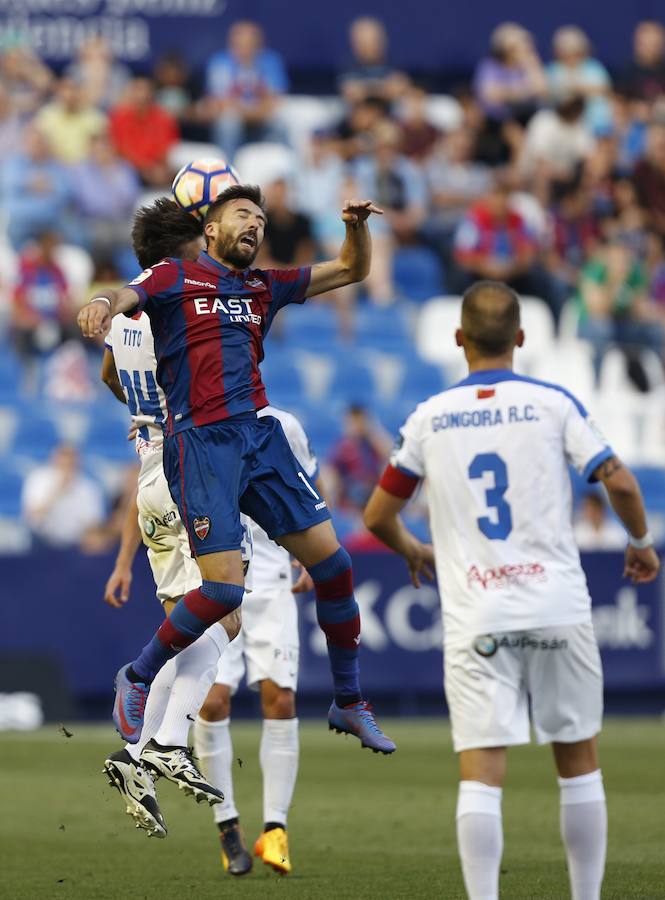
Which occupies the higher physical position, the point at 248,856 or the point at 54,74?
the point at 54,74

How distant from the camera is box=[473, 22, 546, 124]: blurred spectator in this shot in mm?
21328

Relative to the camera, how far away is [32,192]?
19.6m

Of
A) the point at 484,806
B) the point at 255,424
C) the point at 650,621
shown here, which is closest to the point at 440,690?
the point at 650,621

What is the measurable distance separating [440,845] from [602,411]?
9.71 metres

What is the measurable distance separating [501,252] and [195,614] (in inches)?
506

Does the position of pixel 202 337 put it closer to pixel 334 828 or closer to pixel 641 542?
pixel 641 542

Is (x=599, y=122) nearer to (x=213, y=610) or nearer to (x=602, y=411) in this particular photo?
(x=602, y=411)

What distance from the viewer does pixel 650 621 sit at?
1540 centimetres

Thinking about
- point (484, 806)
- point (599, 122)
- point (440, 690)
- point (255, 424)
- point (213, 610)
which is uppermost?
point (599, 122)

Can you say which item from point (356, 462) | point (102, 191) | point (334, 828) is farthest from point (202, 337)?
point (102, 191)

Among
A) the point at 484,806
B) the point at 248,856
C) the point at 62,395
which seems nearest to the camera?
the point at 484,806

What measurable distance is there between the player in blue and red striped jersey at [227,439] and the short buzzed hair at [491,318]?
108 cm

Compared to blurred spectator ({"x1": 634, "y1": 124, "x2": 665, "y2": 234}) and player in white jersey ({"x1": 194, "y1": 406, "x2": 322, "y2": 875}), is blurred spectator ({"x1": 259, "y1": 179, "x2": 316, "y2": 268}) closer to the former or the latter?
blurred spectator ({"x1": 634, "y1": 124, "x2": 665, "y2": 234})

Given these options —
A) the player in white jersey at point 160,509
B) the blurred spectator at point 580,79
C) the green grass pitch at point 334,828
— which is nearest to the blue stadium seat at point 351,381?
the blurred spectator at point 580,79
